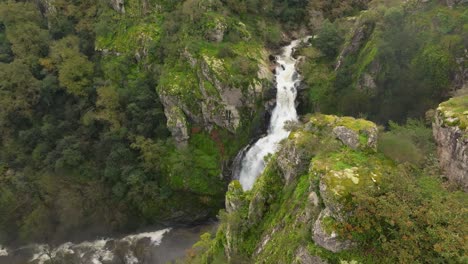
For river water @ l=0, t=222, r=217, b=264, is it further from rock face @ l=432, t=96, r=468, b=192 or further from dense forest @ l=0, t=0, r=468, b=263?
rock face @ l=432, t=96, r=468, b=192

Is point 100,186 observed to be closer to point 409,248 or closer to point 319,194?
point 319,194

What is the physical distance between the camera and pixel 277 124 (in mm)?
32312

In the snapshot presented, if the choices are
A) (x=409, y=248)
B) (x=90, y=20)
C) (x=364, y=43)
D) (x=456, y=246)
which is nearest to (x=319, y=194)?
(x=409, y=248)

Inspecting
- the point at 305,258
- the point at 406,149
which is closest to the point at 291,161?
the point at 406,149

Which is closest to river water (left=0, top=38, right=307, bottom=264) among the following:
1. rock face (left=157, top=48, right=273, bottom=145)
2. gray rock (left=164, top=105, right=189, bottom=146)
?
rock face (left=157, top=48, right=273, bottom=145)

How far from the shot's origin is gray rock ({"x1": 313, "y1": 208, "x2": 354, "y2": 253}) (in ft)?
35.7

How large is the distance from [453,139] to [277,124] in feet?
59.3

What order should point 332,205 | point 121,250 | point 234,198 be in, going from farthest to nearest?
1. point 121,250
2. point 234,198
3. point 332,205

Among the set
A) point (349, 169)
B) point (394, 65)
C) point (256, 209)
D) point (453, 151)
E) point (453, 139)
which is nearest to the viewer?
point (349, 169)

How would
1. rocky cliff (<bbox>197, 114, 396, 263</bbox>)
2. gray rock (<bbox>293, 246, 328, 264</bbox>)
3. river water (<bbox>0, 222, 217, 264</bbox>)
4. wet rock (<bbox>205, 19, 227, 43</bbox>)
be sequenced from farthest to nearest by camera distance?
wet rock (<bbox>205, 19, 227, 43</bbox>) < river water (<bbox>0, 222, 217, 264</bbox>) < rocky cliff (<bbox>197, 114, 396, 263</bbox>) < gray rock (<bbox>293, 246, 328, 264</bbox>)

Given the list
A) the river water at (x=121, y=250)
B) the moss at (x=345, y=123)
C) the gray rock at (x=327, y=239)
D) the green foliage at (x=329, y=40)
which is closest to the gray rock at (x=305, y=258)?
the gray rock at (x=327, y=239)

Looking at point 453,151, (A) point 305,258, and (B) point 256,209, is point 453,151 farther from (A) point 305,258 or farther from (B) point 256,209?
(B) point 256,209

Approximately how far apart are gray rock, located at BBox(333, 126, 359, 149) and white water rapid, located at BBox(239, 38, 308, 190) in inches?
566

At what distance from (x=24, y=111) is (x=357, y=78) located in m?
32.5
